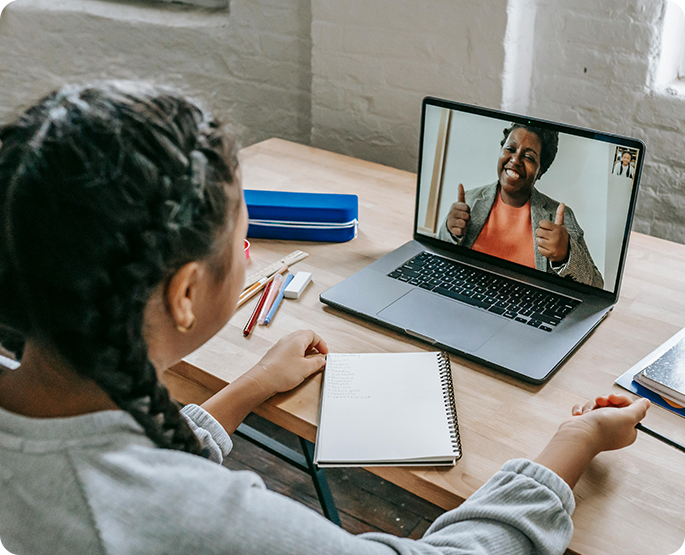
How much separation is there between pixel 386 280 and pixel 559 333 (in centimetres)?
29

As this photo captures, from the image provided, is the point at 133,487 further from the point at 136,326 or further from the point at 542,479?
the point at 542,479

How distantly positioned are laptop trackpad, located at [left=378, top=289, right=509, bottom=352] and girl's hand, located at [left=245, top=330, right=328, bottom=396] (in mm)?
125

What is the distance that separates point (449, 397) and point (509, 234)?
354 mm

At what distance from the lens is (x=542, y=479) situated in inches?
27.4

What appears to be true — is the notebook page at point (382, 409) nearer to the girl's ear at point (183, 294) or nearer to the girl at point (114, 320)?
the girl at point (114, 320)

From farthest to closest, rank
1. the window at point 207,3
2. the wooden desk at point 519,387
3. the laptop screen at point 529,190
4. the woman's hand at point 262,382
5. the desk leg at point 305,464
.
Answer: the window at point 207,3 → the desk leg at point 305,464 → the laptop screen at point 529,190 → the woman's hand at point 262,382 → the wooden desk at point 519,387

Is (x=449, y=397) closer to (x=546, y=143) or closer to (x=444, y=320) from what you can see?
(x=444, y=320)

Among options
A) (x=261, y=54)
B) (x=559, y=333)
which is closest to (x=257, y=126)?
(x=261, y=54)

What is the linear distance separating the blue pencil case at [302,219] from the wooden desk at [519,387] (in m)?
0.02

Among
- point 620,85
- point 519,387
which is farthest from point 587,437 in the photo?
point 620,85

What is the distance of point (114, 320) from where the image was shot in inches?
21.3

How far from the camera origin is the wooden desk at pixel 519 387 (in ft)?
2.30

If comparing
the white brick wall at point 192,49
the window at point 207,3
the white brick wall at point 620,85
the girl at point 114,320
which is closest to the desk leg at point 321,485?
the girl at point 114,320

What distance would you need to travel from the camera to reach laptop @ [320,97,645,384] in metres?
0.96
